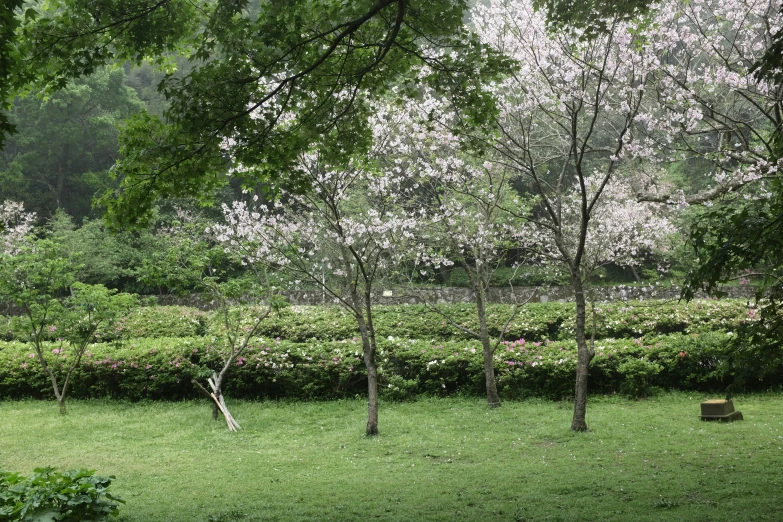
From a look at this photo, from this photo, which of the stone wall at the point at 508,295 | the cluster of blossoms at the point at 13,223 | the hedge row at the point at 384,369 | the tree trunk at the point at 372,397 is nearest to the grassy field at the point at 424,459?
the tree trunk at the point at 372,397

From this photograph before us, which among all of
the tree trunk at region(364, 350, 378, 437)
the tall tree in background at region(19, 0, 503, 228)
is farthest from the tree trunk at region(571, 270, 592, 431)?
the tall tree in background at region(19, 0, 503, 228)

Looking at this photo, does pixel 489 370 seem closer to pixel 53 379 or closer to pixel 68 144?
pixel 53 379

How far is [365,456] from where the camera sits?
735 centimetres

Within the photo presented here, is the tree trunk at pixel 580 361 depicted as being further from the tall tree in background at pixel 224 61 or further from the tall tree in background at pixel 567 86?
the tall tree in background at pixel 224 61

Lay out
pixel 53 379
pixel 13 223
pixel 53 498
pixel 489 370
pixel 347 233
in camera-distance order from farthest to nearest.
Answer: pixel 13 223 → pixel 53 379 → pixel 489 370 → pixel 347 233 → pixel 53 498

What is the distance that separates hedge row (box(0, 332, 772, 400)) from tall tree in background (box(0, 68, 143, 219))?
18.6 metres

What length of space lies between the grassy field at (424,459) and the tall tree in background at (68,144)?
21262 mm

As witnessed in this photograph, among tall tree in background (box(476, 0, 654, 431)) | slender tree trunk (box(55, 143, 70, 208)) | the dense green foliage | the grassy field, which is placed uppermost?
slender tree trunk (box(55, 143, 70, 208))

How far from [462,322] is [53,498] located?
37.9ft

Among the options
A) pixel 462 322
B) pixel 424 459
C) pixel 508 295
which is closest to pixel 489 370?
pixel 424 459

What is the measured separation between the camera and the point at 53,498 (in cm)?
401

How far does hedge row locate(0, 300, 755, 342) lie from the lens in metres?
13.2

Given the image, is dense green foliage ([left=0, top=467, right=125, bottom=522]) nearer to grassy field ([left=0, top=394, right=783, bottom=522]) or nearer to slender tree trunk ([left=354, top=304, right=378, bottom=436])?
grassy field ([left=0, top=394, right=783, bottom=522])

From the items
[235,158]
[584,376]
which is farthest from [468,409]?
[235,158]
